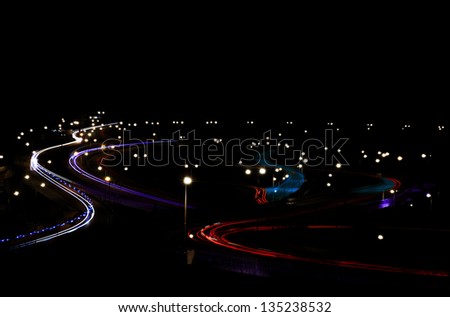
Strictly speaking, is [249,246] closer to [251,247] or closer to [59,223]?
[251,247]

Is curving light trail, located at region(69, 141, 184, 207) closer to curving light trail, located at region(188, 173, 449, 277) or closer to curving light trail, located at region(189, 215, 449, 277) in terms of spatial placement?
curving light trail, located at region(188, 173, 449, 277)

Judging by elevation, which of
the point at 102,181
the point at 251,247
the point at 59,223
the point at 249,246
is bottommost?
the point at 59,223

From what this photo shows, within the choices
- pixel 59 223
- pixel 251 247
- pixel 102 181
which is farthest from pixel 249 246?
pixel 102 181

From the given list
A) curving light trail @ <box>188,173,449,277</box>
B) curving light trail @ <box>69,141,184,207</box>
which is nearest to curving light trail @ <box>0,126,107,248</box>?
curving light trail @ <box>69,141,184,207</box>

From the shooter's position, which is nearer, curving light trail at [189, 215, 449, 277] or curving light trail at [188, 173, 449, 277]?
curving light trail at [189, 215, 449, 277]

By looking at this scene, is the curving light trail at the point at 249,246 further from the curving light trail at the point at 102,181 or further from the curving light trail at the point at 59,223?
the curving light trail at the point at 102,181

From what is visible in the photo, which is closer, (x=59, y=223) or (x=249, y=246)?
(x=249, y=246)

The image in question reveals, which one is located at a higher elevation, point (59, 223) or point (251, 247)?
point (251, 247)

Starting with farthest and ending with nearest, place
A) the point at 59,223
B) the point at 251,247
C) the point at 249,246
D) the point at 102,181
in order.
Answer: the point at 102,181, the point at 59,223, the point at 249,246, the point at 251,247

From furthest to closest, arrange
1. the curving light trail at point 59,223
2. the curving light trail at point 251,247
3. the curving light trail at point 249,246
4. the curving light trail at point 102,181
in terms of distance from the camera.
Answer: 1. the curving light trail at point 102,181
2. the curving light trail at point 59,223
3. the curving light trail at point 249,246
4. the curving light trail at point 251,247

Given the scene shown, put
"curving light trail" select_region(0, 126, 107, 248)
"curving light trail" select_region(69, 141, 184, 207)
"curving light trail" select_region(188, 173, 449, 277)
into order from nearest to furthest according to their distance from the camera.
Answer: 1. "curving light trail" select_region(188, 173, 449, 277)
2. "curving light trail" select_region(0, 126, 107, 248)
3. "curving light trail" select_region(69, 141, 184, 207)

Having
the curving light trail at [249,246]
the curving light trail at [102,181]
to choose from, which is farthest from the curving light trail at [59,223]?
the curving light trail at [249,246]

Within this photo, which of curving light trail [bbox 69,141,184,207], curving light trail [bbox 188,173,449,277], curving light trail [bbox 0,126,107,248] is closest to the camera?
curving light trail [bbox 188,173,449,277]
